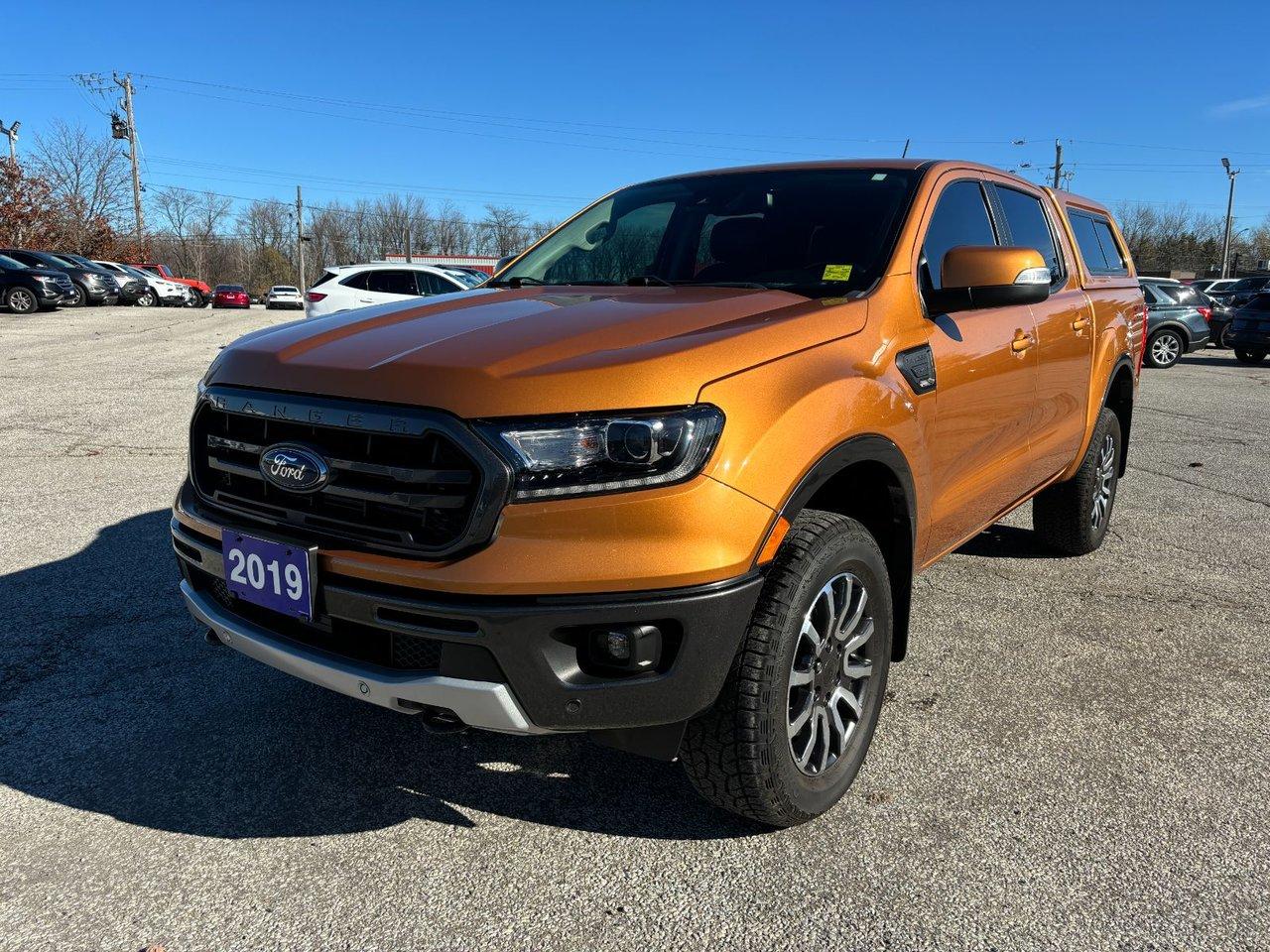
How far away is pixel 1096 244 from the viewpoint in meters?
5.19

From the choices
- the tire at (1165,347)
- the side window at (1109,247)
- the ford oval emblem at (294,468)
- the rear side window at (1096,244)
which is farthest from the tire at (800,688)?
the tire at (1165,347)

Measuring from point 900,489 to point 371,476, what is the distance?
1.50 m

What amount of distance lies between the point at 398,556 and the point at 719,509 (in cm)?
73

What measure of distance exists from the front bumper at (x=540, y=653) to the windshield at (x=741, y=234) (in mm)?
1286

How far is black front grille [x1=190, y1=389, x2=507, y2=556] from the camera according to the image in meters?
2.05

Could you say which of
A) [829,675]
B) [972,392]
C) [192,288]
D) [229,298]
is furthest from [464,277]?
[229,298]

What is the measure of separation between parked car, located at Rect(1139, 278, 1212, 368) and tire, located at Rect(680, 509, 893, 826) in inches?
699

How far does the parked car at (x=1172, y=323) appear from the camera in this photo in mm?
17734

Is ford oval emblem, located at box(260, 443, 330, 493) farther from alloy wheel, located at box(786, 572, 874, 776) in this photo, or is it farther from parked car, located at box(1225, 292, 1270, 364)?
parked car, located at box(1225, 292, 1270, 364)

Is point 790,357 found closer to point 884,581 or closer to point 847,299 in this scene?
point 847,299

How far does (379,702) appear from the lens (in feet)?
7.19

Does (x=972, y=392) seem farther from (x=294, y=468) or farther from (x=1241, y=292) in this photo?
(x=1241, y=292)

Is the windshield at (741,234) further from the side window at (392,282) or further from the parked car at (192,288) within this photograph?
the parked car at (192,288)

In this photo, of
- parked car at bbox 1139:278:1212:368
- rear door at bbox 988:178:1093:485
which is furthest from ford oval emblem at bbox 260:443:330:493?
parked car at bbox 1139:278:1212:368
